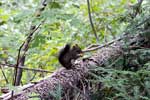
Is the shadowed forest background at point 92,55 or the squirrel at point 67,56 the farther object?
the squirrel at point 67,56

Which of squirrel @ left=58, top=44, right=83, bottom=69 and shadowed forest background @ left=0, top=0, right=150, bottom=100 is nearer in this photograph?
shadowed forest background @ left=0, top=0, right=150, bottom=100

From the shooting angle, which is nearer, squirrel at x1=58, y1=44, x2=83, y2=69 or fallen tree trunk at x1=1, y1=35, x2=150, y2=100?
fallen tree trunk at x1=1, y1=35, x2=150, y2=100

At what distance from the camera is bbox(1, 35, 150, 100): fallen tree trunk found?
1.38m

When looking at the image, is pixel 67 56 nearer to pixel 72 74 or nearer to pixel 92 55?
pixel 72 74

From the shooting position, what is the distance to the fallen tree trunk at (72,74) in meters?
1.38

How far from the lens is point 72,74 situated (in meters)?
1.56

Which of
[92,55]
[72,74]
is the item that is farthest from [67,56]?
[92,55]

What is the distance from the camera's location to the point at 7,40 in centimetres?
168

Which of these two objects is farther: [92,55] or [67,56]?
[92,55]

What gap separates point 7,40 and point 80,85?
50 centimetres

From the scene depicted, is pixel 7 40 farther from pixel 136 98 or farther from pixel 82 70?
pixel 136 98

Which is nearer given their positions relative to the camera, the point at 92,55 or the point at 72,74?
the point at 72,74

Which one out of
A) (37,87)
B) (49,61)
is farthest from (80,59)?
(49,61)

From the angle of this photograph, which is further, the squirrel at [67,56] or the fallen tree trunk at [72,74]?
the squirrel at [67,56]
